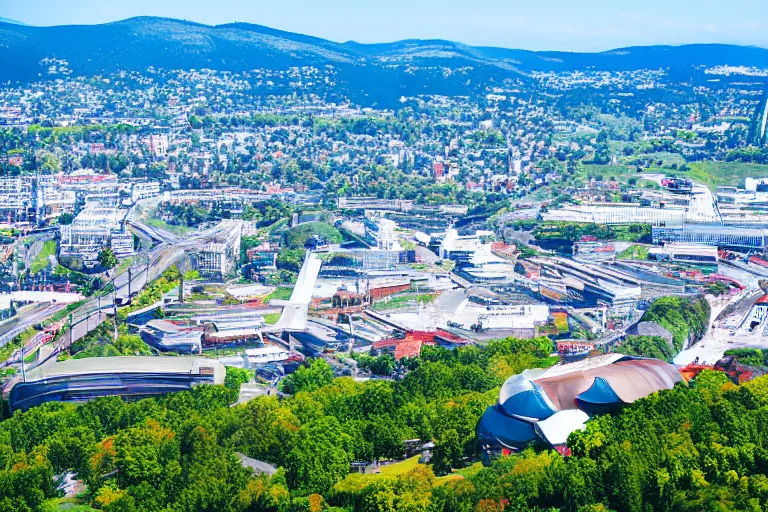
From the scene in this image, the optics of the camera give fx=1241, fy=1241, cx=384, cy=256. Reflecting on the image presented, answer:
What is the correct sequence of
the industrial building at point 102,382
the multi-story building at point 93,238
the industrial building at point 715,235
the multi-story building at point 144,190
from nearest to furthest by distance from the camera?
the industrial building at point 102,382, the multi-story building at point 93,238, the industrial building at point 715,235, the multi-story building at point 144,190

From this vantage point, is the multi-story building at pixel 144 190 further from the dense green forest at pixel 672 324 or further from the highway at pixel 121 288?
the dense green forest at pixel 672 324

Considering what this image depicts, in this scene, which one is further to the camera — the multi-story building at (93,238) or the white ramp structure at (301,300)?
the multi-story building at (93,238)

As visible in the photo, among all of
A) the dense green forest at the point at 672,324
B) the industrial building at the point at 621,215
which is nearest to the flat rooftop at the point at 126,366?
the dense green forest at the point at 672,324

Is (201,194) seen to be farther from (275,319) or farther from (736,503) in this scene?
(736,503)

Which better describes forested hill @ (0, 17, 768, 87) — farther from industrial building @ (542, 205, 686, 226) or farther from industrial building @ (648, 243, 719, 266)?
industrial building @ (648, 243, 719, 266)

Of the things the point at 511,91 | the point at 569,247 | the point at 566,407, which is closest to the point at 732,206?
the point at 569,247

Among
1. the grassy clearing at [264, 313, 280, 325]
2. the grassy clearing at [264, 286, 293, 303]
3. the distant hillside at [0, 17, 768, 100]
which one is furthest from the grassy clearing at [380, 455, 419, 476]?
the distant hillside at [0, 17, 768, 100]
